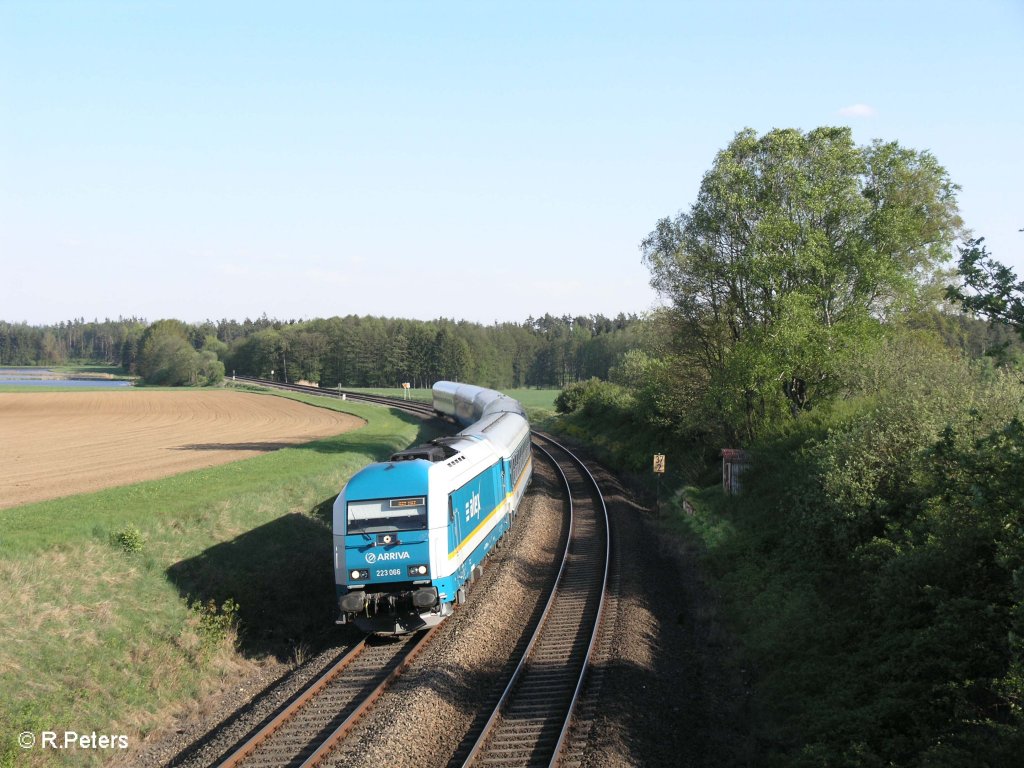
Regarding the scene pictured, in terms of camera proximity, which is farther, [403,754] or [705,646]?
[705,646]

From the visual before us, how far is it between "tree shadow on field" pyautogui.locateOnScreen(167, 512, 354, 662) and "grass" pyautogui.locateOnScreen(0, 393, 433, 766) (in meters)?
0.04

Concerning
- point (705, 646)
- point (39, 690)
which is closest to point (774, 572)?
point (705, 646)

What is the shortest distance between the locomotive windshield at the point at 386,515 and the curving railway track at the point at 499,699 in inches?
91.5

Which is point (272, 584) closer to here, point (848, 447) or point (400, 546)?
point (400, 546)

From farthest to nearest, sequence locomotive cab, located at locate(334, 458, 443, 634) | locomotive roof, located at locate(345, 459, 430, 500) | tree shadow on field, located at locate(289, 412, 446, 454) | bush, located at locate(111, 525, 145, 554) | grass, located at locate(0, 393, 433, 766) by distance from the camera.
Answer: tree shadow on field, located at locate(289, 412, 446, 454) → bush, located at locate(111, 525, 145, 554) → locomotive roof, located at locate(345, 459, 430, 500) → locomotive cab, located at locate(334, 458, 443, 634) → grass, located at locate(0, 393, 433, 766)

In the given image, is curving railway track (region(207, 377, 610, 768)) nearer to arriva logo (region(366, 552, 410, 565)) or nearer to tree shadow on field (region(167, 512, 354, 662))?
arriva logo (region(366, 552, 410, 565))

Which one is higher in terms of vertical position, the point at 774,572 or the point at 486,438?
the point at 486,438

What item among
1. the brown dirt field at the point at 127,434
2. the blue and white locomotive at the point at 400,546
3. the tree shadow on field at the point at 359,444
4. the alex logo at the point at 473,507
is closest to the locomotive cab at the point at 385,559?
the blue and white locomotive at the point at 400,546

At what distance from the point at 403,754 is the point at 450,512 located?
5.57 meters

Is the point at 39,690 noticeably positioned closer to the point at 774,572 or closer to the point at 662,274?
the point at 774,572

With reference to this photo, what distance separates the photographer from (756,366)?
25.8 m

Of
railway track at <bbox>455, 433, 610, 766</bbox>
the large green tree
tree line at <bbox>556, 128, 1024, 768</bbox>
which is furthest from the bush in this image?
the large green tree

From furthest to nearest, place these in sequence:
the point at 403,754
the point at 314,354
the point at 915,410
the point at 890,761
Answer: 1. the point at 314,354
2. the point at 915,410
3. the point at 403,754
4. the point at 890,761

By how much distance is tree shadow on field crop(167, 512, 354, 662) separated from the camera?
634 inches
